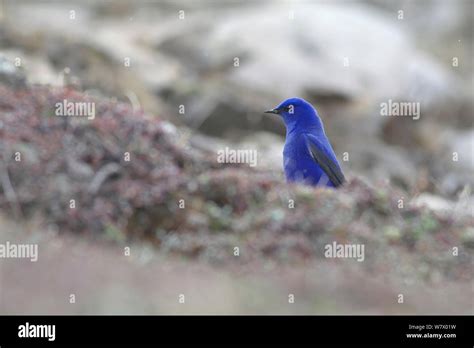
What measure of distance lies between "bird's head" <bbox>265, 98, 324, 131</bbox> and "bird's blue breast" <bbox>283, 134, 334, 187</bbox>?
0.61 ft

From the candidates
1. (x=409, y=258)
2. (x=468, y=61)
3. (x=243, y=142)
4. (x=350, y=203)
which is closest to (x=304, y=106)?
(x=350, y=203)

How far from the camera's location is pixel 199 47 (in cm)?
1784

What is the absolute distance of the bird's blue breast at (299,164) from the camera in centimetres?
898

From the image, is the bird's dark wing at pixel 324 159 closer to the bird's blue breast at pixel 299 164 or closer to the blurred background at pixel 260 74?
the bird's blue breast at pixel 299 164

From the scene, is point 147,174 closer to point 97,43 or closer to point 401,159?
point 97,43

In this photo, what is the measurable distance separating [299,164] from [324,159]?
0.28 meters

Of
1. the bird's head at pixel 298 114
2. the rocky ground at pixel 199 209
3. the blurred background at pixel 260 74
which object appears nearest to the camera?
the rocky ground at pixel 199 209

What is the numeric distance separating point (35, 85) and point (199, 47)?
834 cm

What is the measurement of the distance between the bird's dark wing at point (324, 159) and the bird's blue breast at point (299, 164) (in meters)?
0.05

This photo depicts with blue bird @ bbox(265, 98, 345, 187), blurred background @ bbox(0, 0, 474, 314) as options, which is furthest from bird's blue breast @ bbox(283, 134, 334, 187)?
blurred background @ bbox(0, 0, 474, 314)

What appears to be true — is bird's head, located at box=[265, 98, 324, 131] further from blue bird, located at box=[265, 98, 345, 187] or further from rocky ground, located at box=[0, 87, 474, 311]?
rocky ground, located at box=[0, 87, 474, 311]

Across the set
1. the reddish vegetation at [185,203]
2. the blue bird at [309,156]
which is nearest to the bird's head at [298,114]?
the blue bird at [309,156]

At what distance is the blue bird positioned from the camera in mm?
8945

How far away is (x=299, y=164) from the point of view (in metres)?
8.99
